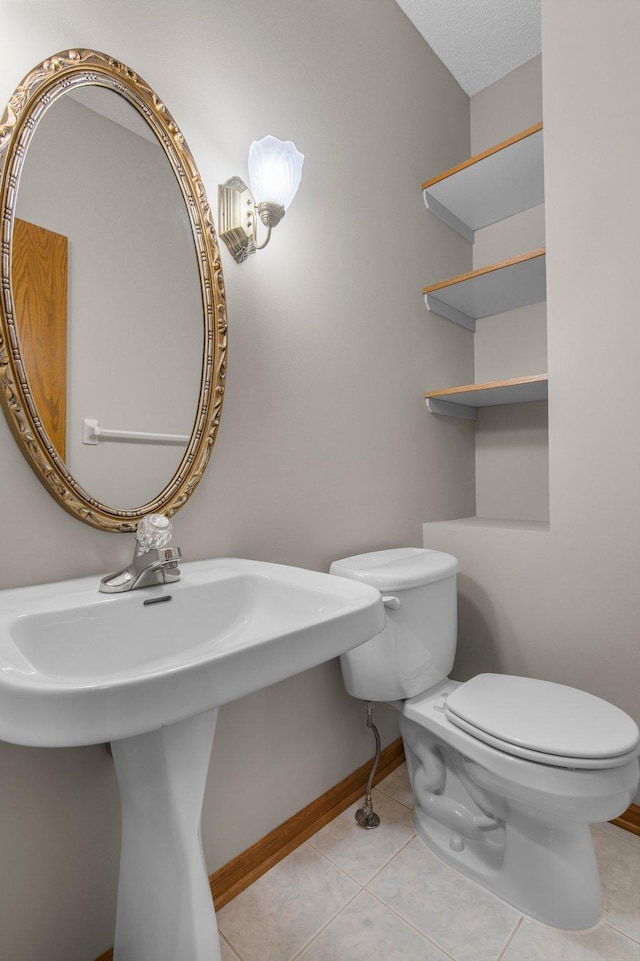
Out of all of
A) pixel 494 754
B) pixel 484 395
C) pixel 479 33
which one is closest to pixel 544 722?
pixel 494 754

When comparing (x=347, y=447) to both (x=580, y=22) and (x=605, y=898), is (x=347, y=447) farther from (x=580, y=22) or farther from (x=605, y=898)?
(x=580, y=22)

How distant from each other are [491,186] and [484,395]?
0.80 m

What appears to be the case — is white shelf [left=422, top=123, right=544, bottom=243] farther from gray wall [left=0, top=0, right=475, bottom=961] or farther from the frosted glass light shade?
the frosted glass light shade

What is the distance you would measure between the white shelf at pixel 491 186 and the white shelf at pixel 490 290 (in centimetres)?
32

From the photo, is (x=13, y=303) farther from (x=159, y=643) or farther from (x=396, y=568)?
(x=396, y=568)

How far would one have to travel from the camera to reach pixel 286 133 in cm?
136

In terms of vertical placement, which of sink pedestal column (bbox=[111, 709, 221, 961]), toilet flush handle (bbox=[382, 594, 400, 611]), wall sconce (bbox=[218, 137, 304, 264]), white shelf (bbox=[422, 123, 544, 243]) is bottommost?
sink pedestal column (bbox=[111, 709, 221, 961])

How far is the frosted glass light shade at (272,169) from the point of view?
3.79ft

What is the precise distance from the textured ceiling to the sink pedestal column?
93.1 inches

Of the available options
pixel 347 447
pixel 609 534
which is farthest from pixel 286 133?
pixel 609 534

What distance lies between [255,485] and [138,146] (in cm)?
79

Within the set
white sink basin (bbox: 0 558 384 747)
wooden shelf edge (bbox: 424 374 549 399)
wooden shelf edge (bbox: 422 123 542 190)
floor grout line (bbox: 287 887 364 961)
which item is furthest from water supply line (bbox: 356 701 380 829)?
wooden shelf edge (bbox: 422 123 542 190)

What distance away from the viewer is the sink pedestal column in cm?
78

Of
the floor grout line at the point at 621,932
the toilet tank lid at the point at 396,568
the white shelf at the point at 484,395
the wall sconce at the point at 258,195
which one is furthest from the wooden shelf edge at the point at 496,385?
the floor grout line at the point at 621,932
